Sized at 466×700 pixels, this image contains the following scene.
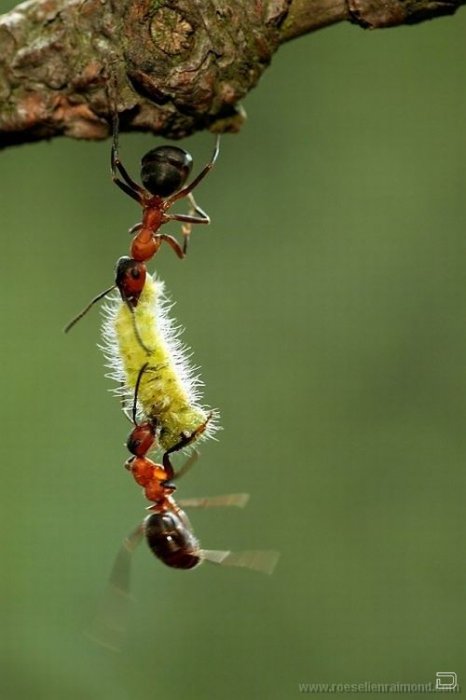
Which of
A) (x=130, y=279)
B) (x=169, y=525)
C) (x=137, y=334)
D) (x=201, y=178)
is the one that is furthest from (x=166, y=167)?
(x=169, y=525)

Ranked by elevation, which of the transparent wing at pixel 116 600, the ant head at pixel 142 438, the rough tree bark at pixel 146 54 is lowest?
the transparent wing at pixel 116 600

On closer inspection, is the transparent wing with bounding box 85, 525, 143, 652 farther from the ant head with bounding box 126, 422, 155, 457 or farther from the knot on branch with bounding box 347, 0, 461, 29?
the knot on branch with bounding box 347, 0, 461, 29

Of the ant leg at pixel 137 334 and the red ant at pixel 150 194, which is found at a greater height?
the red ant at pixel 150 194

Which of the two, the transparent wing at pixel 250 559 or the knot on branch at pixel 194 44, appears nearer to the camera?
the knot on branch at pixel 194 44

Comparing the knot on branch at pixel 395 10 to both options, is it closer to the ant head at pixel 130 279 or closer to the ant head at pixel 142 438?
the ant head at pixel 130 279

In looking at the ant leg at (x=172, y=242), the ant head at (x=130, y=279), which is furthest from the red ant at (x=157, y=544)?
the ant leg at (x=172, y=242)

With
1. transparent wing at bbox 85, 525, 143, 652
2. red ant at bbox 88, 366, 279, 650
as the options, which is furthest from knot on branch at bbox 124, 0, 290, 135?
transparent wing at bbox 85, 525, 143, 652

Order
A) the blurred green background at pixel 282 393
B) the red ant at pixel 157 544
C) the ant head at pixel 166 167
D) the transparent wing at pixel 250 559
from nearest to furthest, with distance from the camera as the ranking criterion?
the transparent wing at pixel 250 559, the ant head at pixel 166 167, the red ant at pixel 157 544, the blurred green background at pixel 282 393

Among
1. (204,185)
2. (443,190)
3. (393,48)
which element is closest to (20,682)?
(204,185)
